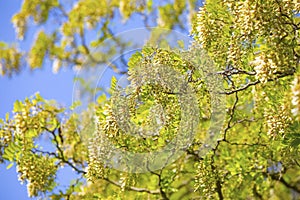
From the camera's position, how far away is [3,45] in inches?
279

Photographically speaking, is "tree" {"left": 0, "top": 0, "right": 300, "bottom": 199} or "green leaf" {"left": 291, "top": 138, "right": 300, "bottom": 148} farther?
"green leaf" {"left": 291, "top": 138, "right": 300, "bottom": 148}

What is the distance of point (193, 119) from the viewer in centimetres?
270

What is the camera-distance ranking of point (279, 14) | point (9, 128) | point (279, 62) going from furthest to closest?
point (9, 128) → point (279, 14) → point (279, 62)

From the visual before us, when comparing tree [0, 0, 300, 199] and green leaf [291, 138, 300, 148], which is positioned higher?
tree [0, 0, 300, 199]

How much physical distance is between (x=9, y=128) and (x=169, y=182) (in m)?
1.19

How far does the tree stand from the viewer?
7.79 feet

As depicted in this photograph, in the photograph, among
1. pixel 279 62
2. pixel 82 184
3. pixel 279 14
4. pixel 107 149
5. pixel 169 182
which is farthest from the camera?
pixel 82 184

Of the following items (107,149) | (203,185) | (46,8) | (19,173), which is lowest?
(203,185)

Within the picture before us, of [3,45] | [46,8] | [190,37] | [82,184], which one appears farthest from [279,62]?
[46,8]

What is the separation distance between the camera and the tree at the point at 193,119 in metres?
2.38

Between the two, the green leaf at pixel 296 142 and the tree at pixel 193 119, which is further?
the green leaf at pixel 296 142

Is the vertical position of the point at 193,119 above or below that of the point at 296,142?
above

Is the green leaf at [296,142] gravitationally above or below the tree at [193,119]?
below

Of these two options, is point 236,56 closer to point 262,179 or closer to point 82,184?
point 262,179
